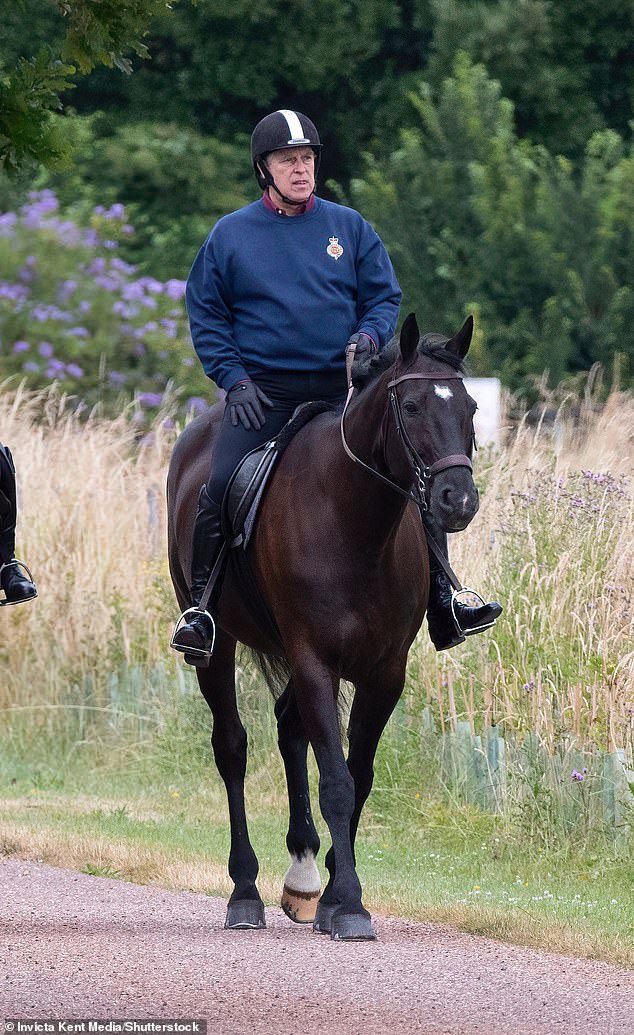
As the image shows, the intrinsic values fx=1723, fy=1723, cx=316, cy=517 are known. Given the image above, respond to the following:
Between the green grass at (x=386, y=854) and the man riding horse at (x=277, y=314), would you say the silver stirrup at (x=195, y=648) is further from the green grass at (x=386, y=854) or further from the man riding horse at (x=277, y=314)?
the green grass at (x=386, y=854)

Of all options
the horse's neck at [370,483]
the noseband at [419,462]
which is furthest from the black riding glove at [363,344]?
the noseband at [419,462]

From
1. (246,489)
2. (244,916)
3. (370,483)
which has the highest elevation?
(370,483)

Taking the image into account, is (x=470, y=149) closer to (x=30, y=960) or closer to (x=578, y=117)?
(x=578, y=117)

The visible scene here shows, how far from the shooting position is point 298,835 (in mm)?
7164

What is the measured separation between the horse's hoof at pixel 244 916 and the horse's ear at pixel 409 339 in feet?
7.68

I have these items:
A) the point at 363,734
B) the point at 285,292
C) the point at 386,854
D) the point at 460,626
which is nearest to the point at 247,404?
the point at 285,292

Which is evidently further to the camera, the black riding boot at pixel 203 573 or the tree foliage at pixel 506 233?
the tree foliage at pixel 506 233

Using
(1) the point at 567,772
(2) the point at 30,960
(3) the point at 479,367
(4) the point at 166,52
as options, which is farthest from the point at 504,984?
(4) the point at 166,52

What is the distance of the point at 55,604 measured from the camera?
40.9 feet

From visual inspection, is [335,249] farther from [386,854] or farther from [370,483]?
[386,854]

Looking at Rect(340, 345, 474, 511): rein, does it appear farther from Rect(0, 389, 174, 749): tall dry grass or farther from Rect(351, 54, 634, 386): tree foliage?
Rect(351, 54, 634, 386): tree foliage

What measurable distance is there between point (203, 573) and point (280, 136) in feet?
6.02

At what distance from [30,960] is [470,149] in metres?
20.6

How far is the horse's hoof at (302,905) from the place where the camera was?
7086 millimetres
